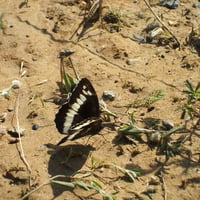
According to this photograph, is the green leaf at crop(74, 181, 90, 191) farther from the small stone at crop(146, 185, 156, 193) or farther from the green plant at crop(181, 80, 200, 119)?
the green plant at crop(181, 80, 200, 119)

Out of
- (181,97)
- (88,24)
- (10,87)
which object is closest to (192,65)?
(181,97)

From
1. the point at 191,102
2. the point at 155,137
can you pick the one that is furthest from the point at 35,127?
the point at 191,102

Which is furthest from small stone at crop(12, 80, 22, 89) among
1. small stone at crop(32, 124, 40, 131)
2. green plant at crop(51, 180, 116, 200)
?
green plant at crop(51, 180, 116, 200)

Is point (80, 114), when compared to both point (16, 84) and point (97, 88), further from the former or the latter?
point (16, 84)

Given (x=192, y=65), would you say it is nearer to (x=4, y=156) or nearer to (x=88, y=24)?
(x=88, y=24)

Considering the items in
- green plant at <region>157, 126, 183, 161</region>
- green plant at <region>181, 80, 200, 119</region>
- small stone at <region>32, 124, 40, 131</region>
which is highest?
green plant at <region>181, 80, 200, 119</region>
